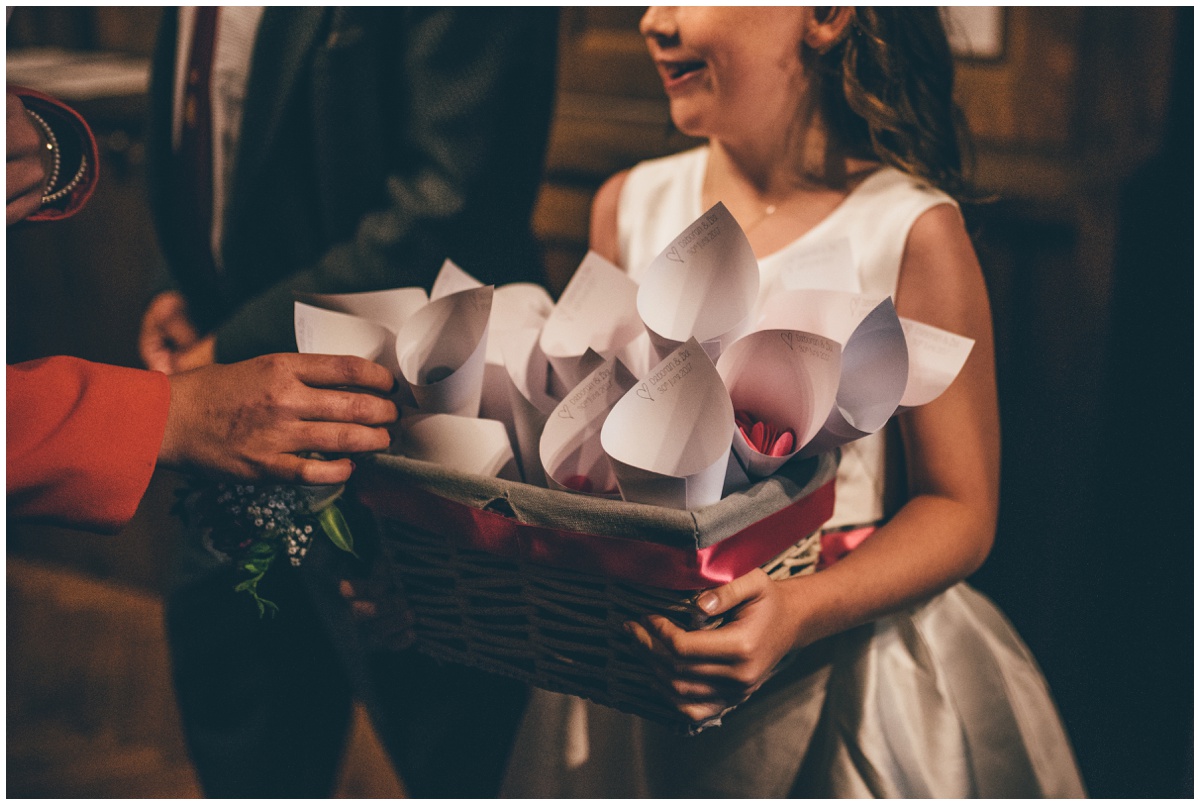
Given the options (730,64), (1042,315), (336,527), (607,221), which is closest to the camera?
(336,527)

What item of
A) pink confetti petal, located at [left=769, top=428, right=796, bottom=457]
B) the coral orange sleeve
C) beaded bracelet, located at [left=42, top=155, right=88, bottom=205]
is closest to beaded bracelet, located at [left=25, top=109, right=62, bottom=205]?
beaded bracelet, located at [left=42, top=155, right=88, bottom=205]

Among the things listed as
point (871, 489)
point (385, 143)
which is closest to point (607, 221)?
point (385, 143)

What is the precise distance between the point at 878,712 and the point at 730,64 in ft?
1.86

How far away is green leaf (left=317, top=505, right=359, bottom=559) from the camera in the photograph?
2.00ft

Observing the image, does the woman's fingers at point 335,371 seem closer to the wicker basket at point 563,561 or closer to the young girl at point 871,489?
the wicker basket at point 563,561

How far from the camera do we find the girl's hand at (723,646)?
21.3 inches

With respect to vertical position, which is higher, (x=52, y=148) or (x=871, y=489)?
(x=52, y=148)

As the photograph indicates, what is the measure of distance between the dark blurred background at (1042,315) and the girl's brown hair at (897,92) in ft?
0.26

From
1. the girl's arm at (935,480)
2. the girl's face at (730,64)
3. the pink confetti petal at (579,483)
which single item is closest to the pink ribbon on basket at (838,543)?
the girl's arm at (935,480)

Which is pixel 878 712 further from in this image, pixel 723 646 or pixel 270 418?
pixel 270 418

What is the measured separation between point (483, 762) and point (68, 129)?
0.66 metres

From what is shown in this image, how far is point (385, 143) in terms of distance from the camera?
790 mm

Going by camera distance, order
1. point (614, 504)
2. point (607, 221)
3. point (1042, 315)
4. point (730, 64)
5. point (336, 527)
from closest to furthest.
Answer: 1. point (614, 504)
2. point (336, 527)
3. point (730, 64)
4. point (607, 221)
5. point (1042, 315)

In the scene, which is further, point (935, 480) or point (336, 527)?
point (935, 480)
